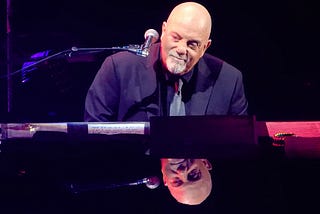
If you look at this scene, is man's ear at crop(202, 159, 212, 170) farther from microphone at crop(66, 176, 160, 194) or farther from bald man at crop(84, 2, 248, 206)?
bald man at crop(84, 2, 248, 206)

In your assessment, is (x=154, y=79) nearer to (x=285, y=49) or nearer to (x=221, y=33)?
(x=221, y=33)

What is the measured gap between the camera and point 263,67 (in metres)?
2.88

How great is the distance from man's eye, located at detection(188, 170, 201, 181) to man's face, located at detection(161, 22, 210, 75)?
1091 millimetres

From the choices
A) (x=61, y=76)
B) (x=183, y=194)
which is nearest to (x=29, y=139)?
(x=183, y=194)

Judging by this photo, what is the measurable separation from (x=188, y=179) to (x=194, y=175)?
0.10 feet

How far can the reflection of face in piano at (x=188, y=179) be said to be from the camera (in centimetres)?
102

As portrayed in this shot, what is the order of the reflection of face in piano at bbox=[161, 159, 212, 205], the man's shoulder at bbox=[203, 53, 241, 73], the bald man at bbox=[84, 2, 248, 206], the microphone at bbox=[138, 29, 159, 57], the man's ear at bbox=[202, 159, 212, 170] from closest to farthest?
1. the reflection of face in piano at bbox=[161, 159, 212, 205]
2. the man's ear at bbox=[202, 159, 212, 170]
3. the microphone at bbox=[138, 29, 159, 57]
4. the bald man at bbox=[84, 2, 248, 206]
5. the man's shoulder at bbox=[203, 53, 241, 73]

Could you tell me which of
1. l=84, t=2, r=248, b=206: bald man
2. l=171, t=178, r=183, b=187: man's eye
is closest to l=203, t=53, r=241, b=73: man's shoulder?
l=84, t=2, r=248, b=206: bald man

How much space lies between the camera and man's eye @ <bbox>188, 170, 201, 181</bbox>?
1.10 metres

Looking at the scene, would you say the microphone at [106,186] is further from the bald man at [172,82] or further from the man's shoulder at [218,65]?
the man's shoulder at [218,65]

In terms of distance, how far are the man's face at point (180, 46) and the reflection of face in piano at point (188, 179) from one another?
1001 millimetres

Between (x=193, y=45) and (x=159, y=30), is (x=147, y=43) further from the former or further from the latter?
(x=159, y=30)

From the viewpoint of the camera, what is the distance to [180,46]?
7.06 feet

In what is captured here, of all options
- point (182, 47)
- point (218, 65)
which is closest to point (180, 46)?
point (182, 47)
